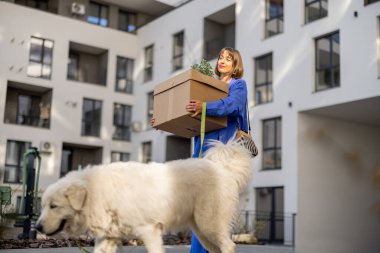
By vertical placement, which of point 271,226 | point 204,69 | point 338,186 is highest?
point 204,69

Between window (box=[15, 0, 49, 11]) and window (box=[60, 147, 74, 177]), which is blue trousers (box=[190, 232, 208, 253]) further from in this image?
window (box=[15, 0, 49, 11])

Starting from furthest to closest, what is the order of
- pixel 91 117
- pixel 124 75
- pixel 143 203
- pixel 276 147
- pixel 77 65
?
1. pixel 77 65
2. pixel 124 75
3. pixel 91 117
4. pixel 276 147
5. pixel 143 203

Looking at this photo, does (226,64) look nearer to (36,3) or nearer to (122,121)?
(122,121)

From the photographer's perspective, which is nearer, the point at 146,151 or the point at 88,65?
the point at 146,151

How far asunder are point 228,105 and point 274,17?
16.6 m

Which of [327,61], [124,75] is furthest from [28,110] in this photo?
[327,61]

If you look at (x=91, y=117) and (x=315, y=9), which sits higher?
(x=315, y=9)

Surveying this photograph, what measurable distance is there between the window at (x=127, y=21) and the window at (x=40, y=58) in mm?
4894

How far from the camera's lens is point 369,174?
788 inches

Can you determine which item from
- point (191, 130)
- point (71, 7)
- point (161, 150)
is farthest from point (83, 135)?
point (191, 130)

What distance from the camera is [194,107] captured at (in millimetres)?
4316

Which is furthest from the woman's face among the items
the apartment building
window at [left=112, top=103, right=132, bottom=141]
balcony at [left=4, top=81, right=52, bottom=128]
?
window at [left=112, top=103, right=132, bottom=141]

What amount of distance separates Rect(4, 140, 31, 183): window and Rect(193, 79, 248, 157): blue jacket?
2174 centimetres

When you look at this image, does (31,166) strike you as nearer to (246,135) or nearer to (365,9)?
(246,135)
